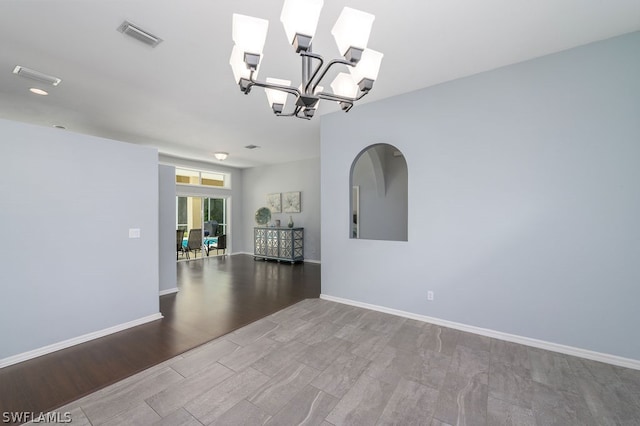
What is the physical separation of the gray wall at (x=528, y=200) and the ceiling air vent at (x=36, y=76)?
380 centimetres

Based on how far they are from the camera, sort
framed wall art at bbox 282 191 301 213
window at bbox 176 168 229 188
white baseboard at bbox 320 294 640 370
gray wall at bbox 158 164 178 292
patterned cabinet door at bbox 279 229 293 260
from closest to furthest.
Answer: white baseboard at bbox 320 294 640 370
gray wall at bbox 158 164 178 292
patterned cabinet door at bbox 279 229 293 260
window at bbox 176 168 229 188
framed wall art at bbox 282 191 301 213

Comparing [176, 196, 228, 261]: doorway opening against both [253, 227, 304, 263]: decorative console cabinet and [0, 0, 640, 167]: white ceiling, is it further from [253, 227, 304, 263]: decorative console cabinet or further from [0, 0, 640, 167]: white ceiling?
[0, 0, 640, 167]: white ceiling

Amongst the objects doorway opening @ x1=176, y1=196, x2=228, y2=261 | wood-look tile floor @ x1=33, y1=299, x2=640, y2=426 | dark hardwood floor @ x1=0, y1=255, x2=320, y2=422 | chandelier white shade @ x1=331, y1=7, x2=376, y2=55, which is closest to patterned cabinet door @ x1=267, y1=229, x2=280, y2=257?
dark hardwood floor @ x1=0, y1=255, x2=320, y2=422

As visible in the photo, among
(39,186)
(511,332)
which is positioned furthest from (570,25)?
(39,186)

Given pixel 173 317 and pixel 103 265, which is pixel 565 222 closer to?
pixel 173 317

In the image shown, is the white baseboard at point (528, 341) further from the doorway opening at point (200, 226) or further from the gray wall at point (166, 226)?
the doorway opening at point (200, 226)

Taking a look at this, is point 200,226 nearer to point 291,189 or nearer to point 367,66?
point 291,189

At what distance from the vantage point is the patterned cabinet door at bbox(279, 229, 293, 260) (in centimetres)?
701

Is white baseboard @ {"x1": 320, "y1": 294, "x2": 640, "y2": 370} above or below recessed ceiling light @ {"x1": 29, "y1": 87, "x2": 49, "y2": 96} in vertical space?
below

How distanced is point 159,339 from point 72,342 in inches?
32.7

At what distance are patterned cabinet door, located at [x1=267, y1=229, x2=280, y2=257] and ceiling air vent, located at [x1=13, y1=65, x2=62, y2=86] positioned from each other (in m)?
5.02

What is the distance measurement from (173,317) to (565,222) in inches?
180

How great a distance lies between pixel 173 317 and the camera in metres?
3.38

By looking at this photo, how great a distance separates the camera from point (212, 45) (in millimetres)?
2340
